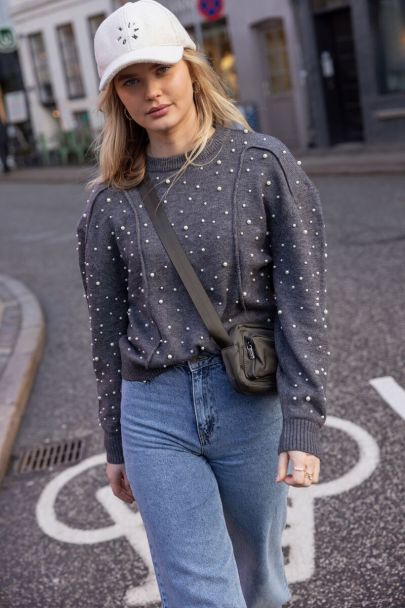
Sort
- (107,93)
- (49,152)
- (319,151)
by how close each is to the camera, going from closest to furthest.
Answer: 1. (107,93)
2. (319,151)
3. (49,152)

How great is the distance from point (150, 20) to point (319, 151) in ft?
58.3

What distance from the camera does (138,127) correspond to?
240cm

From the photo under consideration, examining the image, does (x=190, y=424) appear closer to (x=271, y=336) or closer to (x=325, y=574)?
(x=271, y=336)

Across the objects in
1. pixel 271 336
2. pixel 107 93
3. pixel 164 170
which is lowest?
pixel 271 336

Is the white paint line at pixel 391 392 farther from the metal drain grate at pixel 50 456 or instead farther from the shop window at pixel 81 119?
the shop window at pixel 81 119

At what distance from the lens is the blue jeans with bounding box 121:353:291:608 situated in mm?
2180

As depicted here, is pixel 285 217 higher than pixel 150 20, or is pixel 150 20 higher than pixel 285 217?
pixel 150 20

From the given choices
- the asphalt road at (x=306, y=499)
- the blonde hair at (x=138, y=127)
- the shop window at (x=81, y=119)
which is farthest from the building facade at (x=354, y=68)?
the blonde hair at (x=138, y=127)

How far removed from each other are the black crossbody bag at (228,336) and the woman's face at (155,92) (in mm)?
209

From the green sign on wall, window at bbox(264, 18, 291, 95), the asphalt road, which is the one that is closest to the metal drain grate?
the asphalt road

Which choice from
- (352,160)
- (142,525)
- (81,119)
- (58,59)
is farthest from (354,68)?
(142,525)

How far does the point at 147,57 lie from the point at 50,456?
320cm

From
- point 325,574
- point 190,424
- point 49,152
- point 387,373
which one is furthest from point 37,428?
point 49,152

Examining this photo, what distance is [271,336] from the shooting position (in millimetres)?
2287
